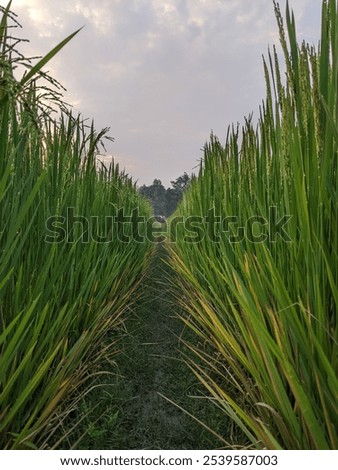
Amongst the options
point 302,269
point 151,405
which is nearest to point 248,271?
point 302,269

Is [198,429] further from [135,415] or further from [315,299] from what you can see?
[315,299]

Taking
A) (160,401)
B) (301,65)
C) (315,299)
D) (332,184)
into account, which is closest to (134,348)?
(160,401)

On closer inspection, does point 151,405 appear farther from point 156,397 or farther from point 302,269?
point 302,269

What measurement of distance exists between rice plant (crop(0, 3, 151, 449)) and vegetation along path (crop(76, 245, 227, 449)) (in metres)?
0.15

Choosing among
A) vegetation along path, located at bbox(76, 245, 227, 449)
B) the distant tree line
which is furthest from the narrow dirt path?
the distant tree line

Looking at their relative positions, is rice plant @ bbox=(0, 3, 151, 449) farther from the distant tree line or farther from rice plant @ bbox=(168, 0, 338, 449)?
the distant tree line

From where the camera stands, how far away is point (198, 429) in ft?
3.92

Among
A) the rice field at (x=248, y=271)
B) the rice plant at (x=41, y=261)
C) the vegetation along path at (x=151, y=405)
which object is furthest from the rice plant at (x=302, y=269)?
the rice plant at (x=41, y=261)

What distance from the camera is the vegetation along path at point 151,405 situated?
114 centimetres

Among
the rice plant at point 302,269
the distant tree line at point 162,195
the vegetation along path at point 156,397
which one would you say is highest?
the distant tree line at point 162,195

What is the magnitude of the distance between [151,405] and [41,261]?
0.76 meters

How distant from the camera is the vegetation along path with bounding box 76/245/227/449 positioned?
114 centimetres

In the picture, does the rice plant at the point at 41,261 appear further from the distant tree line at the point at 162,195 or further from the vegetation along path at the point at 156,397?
the distant tree line at the point at 162,195

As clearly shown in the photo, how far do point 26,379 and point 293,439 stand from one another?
0.75 metres
